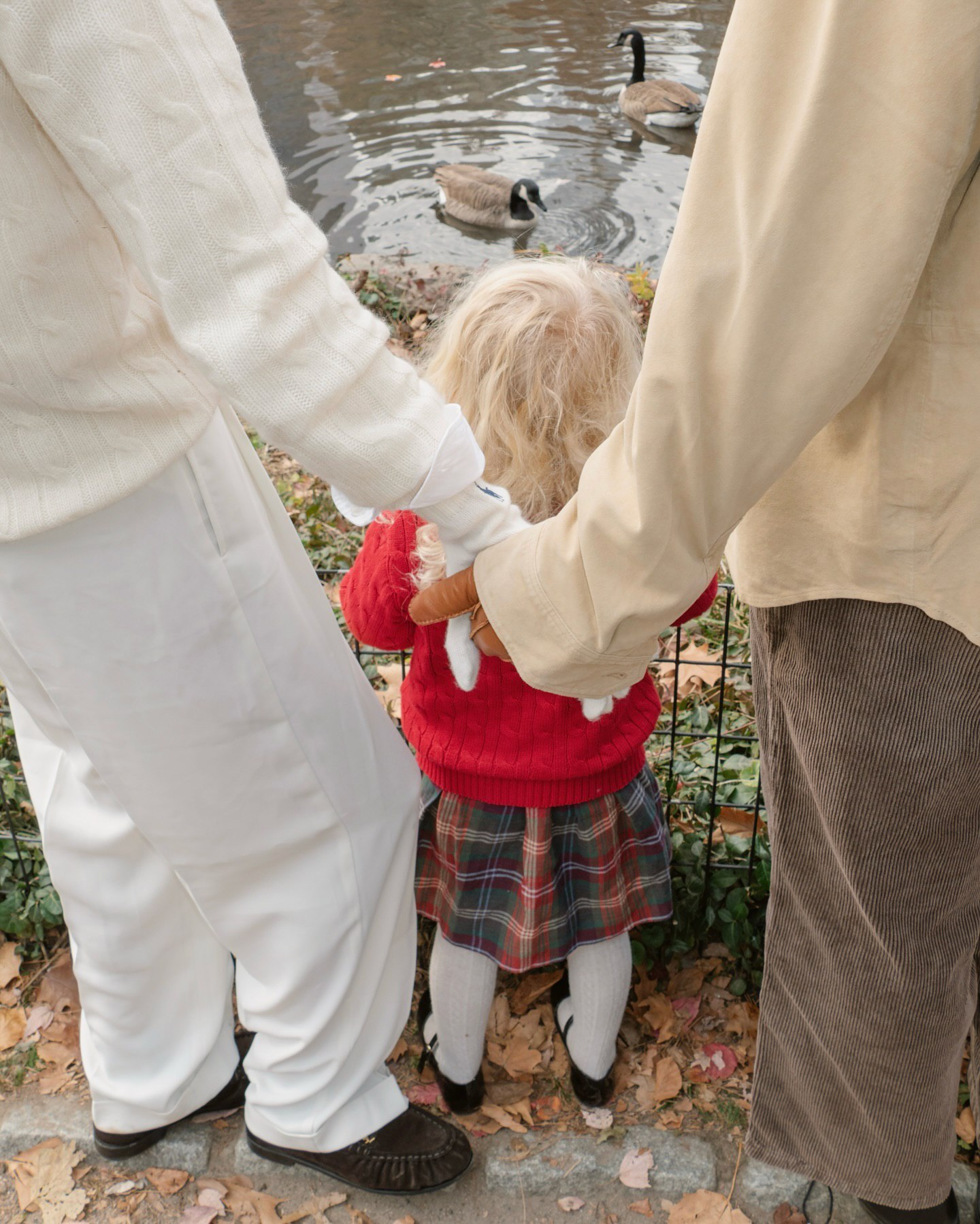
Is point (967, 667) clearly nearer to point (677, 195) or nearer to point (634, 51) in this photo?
point (677, 195)

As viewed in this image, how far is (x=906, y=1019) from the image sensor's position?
1.64 meters

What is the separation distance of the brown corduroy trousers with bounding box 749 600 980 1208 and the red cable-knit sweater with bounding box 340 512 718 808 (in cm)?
32

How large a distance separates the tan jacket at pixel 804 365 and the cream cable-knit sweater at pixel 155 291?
0.28 meters

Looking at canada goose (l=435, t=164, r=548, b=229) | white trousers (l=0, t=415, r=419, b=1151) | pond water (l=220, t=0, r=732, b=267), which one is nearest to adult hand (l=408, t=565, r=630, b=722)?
white trousers (l=0, t=415, r=419, b=1151)

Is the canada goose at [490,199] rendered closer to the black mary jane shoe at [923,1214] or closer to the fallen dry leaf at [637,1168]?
the fallen dry leaf at [637,1168]

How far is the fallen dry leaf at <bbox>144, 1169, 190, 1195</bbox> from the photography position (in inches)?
87.8

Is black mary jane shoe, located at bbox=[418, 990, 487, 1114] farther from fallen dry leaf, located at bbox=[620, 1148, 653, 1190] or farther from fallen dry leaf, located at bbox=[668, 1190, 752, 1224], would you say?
fallen dry leaf, located at bbox=[668, 1190, 752, 1224]

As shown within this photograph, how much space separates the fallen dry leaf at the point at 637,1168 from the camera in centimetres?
218

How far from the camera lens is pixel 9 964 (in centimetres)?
267

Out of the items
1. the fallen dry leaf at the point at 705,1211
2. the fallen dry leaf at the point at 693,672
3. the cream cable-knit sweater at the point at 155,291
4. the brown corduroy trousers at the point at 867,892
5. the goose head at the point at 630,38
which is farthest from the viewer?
the goose head at the point at 630,38

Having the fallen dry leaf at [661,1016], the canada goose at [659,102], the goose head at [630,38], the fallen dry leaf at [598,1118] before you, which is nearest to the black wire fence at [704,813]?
the fallen dry leaf at [661,1016]

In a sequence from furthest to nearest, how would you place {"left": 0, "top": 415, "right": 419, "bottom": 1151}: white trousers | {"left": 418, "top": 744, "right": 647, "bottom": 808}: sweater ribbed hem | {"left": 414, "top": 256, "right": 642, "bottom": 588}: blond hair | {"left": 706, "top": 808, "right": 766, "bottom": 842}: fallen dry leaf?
{"left": 706, "top": 808, "right": 766, "bottom": 842}: fallen dry leaf, {"left": 418, "top": 744, "right": 647, "bottom": 808}: sweater ribbed hem, {"left": 414, "top": 256, "right": 642, "bottom": 588}: blond hair, {"left": 0, "top": 415, "right": 419, "bottom": 1151}: white trousers

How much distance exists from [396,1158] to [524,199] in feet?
24.1

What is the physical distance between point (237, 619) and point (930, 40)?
1.12 meters
